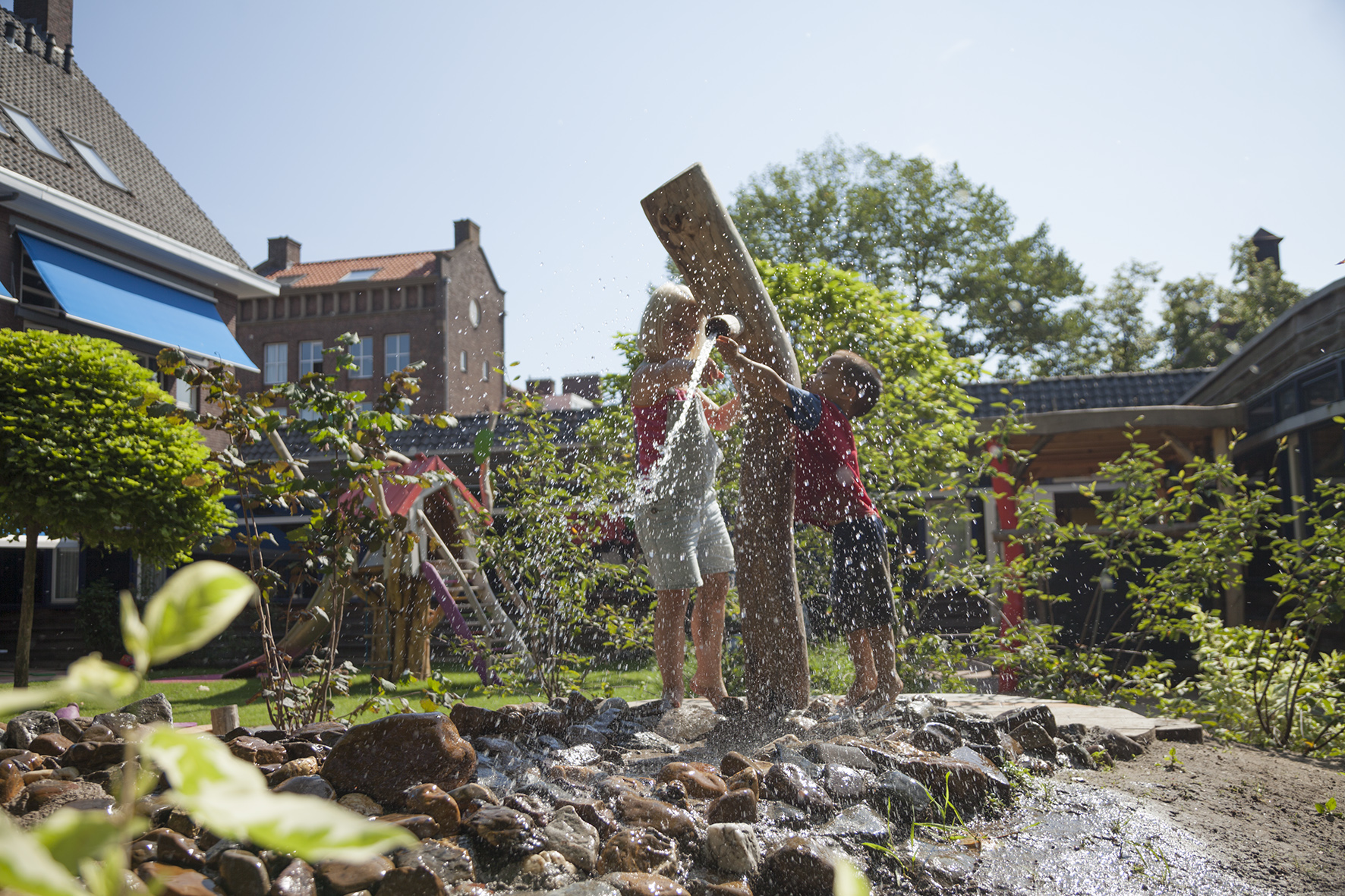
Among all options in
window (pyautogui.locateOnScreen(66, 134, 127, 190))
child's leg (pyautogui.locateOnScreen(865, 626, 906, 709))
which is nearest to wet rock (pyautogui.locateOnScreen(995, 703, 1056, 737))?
→ child's leg (pyautogui.locateOnScreen(865, 626, 906, 709))

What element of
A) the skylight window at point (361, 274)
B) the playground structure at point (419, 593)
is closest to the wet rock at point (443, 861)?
the playground structure at point (419, 593)

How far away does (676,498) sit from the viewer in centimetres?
343

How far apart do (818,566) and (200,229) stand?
587 inches

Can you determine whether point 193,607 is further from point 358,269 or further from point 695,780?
point 358,269

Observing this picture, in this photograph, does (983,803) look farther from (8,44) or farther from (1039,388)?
(8,44)

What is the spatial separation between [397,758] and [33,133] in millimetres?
15359

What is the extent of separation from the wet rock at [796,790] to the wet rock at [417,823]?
0.81m

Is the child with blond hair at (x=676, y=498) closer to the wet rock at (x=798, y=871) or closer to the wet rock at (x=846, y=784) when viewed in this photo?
the wet rock at (x=846, y=784)

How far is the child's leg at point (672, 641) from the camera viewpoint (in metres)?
3.46

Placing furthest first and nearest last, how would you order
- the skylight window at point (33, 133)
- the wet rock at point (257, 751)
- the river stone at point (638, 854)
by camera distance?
the skylight window at point (33, 133)
the wet rock at point (257, 751)
the river stone at point (638, 854)

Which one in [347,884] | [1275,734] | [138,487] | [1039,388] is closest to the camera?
[347,884]

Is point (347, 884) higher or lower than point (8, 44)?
lower

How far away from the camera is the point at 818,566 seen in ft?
16.4

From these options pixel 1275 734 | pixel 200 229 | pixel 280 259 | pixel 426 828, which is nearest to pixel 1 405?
pixel 426 828
